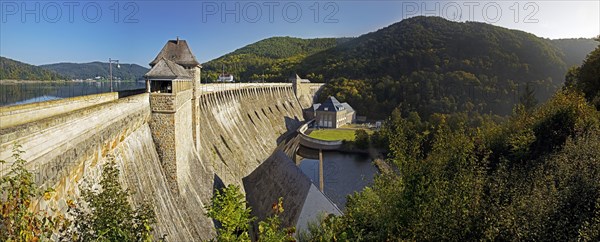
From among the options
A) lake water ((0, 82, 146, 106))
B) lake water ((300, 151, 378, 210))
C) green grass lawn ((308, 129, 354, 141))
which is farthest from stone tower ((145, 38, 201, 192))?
green grass lawn ((308, 129, 354, 141))

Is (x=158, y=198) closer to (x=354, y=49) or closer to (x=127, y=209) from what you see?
(x=127, y=209)

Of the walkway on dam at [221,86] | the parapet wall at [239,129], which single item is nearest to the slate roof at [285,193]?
the parapet wall at [239,129]

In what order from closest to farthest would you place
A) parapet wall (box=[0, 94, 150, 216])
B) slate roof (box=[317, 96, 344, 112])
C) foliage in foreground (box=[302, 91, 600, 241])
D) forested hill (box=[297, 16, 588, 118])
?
foliage in foreground (box=[302, 91, 600, 241]) → parapet wall (box=[0, 94, 150, 216]) → slate roof (box=[317, 96, 344, 112]) → forested hill (box=[297, 16, 588, 118])

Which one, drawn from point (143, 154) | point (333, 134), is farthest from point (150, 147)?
point (333, 134)

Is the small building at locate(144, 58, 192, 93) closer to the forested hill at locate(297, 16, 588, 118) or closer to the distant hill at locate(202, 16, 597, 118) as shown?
the forested hill at locate(297, 16, 588, 118)

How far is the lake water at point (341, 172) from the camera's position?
2781cm

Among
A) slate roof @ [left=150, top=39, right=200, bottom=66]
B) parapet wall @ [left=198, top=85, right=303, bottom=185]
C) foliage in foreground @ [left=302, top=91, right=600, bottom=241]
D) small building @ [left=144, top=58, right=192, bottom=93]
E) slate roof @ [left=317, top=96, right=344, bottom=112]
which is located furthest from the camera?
slate roof @ [left=317, top=96, right=344, bottom=112]

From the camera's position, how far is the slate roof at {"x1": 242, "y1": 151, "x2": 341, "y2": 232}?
44.9 ft

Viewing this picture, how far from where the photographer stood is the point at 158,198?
12359 mm

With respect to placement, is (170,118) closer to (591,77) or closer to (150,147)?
(150,147)

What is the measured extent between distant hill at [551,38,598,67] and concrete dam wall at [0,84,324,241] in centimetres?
7359

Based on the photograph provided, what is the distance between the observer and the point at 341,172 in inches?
1356

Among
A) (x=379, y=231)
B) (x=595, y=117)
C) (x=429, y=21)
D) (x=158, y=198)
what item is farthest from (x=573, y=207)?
(x=429, y=21)

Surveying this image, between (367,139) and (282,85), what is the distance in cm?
2373
